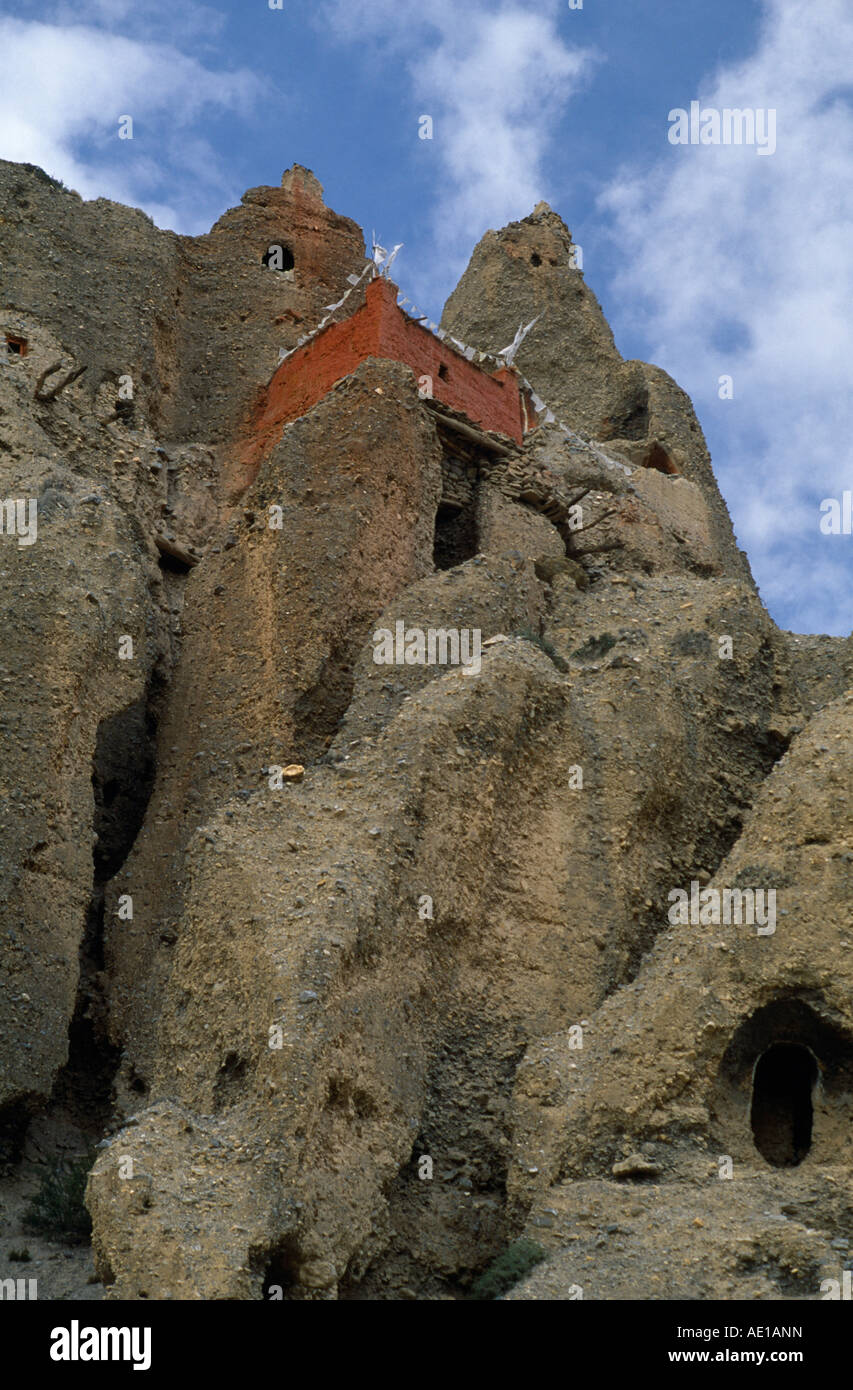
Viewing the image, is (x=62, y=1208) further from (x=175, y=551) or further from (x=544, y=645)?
(x=175, y=551)

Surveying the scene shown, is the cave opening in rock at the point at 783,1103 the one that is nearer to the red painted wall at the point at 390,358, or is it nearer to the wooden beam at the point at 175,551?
the red painted wall at the point at 390,358

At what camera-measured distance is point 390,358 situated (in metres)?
22.6

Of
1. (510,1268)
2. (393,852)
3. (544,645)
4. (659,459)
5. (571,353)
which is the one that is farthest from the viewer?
(571,353)

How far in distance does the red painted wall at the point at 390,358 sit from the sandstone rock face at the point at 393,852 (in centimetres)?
67

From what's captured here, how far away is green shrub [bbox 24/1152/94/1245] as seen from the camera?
15.0 m

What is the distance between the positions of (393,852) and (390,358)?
9.52 m

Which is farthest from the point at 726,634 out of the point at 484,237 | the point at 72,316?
the point at 484,237

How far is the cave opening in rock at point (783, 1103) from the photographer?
13625 millimetres

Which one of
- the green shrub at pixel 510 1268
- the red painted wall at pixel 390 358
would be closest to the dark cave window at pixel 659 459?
the red painted wall at pixel 390 358

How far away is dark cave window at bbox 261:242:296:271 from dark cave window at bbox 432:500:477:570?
25.6 ft

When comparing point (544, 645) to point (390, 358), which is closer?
point (544, 645)

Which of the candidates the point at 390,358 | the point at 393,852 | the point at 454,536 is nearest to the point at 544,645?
the point at 454,536

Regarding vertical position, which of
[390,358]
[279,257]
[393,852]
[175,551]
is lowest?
[393,852]

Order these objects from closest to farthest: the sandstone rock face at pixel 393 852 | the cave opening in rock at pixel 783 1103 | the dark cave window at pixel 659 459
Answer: the sandstone rock face at pixel 393 852 < the cave opening in rock at pixel 783 1103 < the dark cave window at pixel 659 459
